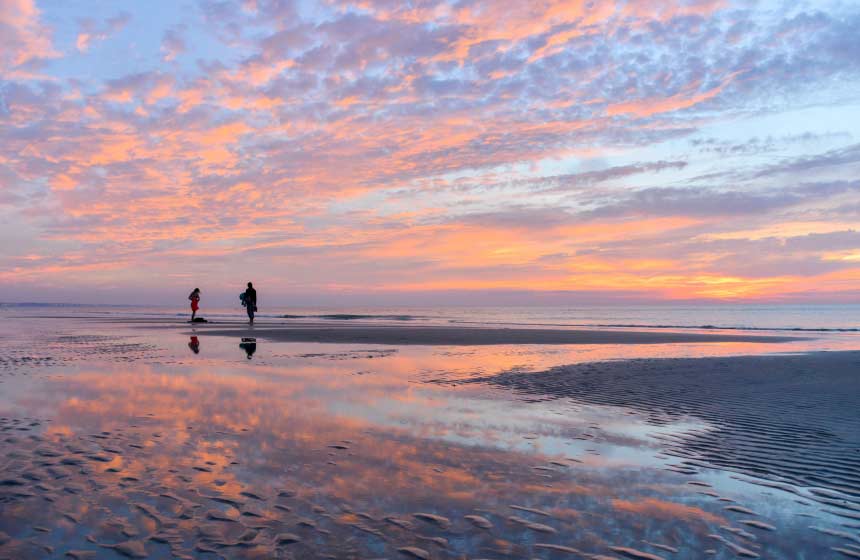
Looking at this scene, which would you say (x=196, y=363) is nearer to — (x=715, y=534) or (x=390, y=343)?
(x=390, y=343)

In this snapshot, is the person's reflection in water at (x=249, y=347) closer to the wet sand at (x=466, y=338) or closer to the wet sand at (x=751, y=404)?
the wet sand at (x=466, y=338)

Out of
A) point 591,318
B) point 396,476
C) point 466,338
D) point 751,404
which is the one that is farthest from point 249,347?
point 591,318

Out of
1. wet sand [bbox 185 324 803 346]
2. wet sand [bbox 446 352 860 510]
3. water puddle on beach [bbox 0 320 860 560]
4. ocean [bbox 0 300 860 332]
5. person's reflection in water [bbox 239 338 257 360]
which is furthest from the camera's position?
ocean [bbox 0 300 860 332]

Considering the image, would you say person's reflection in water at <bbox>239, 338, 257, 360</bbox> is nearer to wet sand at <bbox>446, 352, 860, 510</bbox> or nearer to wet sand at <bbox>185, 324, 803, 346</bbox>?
wet sand at <bbox>185, 324, 803, 346</bbox>

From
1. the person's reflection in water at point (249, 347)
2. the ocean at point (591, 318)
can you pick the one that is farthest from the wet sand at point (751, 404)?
the ocean at point (591, 318)

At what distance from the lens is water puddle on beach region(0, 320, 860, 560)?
463 centimetres

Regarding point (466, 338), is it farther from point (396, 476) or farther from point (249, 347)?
point (396, 476)

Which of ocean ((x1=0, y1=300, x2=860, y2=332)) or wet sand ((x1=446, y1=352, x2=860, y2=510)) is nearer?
wet sand ((x1=446, y1=352, x2=860, y2=510))

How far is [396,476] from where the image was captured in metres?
6.34

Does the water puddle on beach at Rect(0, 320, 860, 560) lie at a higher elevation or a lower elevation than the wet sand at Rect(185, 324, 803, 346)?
lower

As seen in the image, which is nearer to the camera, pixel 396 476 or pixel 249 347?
pixel 396 476

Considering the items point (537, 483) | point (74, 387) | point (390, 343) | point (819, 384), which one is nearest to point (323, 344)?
point (390, 343)

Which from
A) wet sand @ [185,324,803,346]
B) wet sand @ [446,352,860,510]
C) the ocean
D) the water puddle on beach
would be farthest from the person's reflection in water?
the ocean

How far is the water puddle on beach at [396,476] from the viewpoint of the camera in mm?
4633
